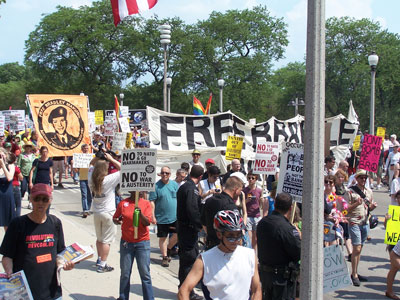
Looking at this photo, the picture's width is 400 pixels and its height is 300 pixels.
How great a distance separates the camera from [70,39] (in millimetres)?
53438

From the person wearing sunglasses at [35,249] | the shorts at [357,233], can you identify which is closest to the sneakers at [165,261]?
the shorts at [357,233]

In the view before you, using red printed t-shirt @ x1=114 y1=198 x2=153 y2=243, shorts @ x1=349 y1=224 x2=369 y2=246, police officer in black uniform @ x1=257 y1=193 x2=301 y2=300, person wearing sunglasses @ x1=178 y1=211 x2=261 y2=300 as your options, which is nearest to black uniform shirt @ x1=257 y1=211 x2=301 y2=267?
police officer in black uniform @ x1=257 y1=193 x2=301 y2=300

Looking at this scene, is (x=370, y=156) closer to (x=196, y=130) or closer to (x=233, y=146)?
(x=233, y=146)

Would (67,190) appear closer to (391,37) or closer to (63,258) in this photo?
(63,258)

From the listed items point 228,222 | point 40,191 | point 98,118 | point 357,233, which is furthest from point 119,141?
point 98,118

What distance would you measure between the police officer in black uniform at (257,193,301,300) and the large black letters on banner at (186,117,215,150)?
10180 mm

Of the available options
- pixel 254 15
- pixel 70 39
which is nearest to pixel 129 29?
pixel 70 39

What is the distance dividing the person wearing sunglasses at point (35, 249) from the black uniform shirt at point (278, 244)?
6.28 feet

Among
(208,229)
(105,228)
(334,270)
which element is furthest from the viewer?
(105,228)

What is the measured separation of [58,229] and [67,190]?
44.7ft

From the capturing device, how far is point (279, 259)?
4938 millimetres

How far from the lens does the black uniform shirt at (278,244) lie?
193 inches

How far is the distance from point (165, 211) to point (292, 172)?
2.64m

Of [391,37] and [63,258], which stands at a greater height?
[391,37]
